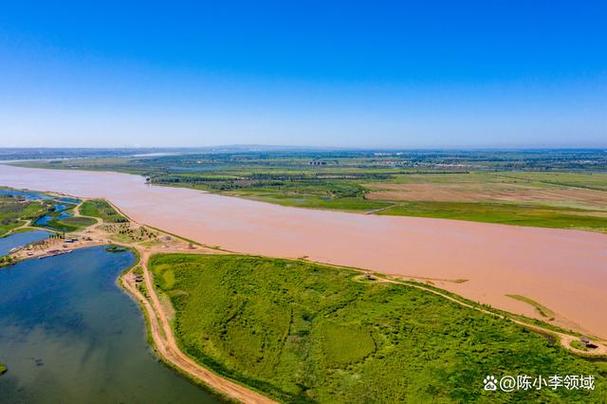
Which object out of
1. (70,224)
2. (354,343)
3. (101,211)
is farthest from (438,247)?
(101,211)

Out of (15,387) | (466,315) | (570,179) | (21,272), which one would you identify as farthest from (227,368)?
(570,179)

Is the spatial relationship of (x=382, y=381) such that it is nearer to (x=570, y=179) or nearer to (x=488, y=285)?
(x=488, y=285)

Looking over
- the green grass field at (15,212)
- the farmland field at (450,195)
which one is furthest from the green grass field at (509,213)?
the green grass field at (15,212)

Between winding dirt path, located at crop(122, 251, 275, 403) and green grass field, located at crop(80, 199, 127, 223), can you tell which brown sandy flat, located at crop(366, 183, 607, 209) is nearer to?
green grass field, located at crop(80, 199, 127, 223)

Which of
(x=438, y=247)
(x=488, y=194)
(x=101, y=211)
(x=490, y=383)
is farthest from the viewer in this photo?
(x=488, y=194)

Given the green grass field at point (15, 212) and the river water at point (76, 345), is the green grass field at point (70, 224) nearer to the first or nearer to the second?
the green grass field at point (15, 212)

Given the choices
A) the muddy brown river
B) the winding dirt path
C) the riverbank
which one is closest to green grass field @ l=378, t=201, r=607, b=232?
the muddy brown river

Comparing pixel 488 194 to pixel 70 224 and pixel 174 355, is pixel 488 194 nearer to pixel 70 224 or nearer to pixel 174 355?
pixel 70 224
